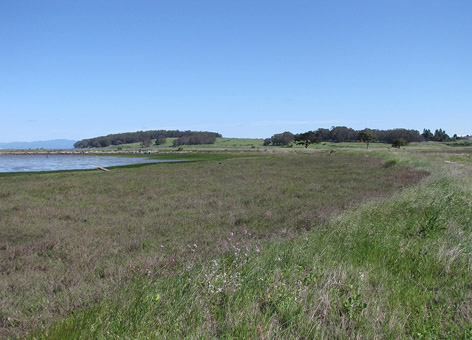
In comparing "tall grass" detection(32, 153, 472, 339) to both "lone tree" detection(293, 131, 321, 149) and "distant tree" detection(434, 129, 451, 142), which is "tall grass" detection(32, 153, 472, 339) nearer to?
"lone tree" detection(293, 131, 321, 149)

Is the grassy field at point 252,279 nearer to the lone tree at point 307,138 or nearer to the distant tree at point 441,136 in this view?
the lone tree at point 307,138

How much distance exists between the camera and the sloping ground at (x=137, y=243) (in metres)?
3.98

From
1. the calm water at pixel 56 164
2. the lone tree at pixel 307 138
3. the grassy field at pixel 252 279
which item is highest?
the lone tree at pixel 307 138

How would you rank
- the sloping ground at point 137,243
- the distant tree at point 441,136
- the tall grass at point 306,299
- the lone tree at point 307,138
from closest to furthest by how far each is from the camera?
the tall grass at point 306,299
the sloping ground at point 137,243
the lone tree at point 307,138
the distant tree at point 441,136

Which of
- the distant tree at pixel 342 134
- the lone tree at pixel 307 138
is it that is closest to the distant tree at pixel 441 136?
the distant tree at pixel 342 134

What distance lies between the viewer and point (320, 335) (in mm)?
3301

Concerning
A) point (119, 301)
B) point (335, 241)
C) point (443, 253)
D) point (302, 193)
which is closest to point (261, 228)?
point (335, 241)

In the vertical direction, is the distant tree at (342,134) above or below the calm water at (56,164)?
above

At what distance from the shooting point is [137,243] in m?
8.93

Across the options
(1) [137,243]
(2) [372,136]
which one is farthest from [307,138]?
(1) [137,243]

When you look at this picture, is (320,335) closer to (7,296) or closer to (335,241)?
(335,241)

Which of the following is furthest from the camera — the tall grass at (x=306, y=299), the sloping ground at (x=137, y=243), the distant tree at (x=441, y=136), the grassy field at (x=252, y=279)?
the distant tree at (x=441, y=136)

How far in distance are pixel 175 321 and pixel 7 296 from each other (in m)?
3.93

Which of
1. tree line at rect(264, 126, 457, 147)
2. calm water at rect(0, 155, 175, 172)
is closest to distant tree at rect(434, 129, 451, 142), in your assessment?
tree line at rect(264, 126, 457, 147)
